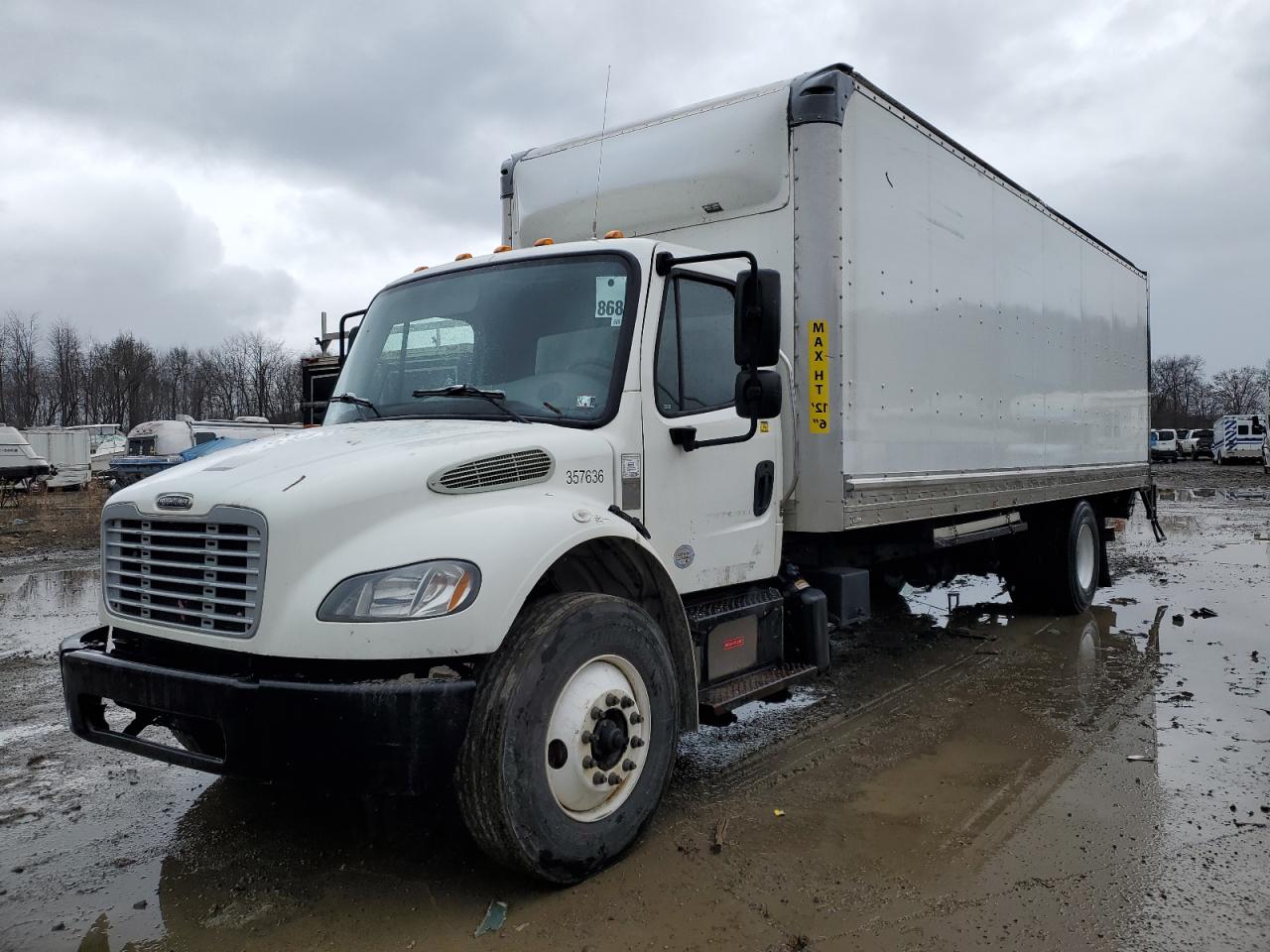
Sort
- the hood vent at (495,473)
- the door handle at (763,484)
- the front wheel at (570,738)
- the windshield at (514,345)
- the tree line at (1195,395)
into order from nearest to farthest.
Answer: the front wheel at (570,738), the hood vent at (495,473), the windshield at (514,345), the door handle at (763,484), the tree line at (1195,395)

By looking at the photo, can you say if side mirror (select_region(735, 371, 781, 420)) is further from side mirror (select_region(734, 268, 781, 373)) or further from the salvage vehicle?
the salvage vehicle

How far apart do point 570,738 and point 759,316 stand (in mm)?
1893

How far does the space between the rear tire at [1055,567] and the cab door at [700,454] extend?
510 centimetres

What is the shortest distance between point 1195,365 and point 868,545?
353 ft

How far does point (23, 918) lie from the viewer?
3.37 metres

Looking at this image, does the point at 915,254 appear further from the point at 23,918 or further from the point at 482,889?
the point at 23,918

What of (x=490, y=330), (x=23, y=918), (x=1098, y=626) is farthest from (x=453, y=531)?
(x=1098, y=626)

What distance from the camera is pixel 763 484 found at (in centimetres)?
489

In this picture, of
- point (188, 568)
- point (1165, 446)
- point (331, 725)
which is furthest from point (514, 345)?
point (1165, 446)

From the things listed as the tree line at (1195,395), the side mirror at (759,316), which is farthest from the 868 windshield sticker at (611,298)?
the tree line at (1195,395)

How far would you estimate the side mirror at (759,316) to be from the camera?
3927 mm

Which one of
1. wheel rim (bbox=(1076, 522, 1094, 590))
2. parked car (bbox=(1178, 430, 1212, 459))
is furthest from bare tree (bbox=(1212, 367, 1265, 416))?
wheel rim (bbox=(1076, 522, 1094, 590))

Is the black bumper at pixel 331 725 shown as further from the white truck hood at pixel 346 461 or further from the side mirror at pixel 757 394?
the side mirror at pixel 757 394

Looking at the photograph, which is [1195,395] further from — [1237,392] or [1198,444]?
[1198,444]
